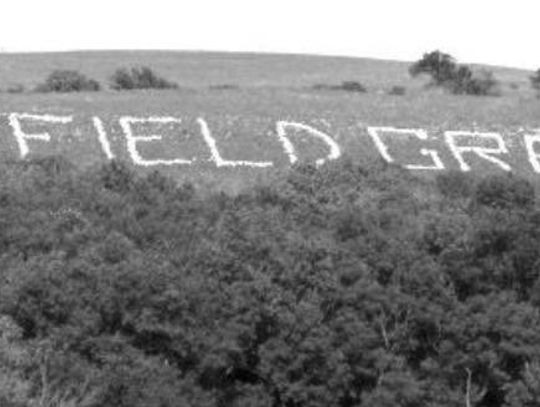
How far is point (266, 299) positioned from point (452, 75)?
4984 cm

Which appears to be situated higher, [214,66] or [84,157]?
[84,157]

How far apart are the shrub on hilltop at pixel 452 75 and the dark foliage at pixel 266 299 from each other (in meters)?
35.8

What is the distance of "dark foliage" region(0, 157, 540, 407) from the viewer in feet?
122

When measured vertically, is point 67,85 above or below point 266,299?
below

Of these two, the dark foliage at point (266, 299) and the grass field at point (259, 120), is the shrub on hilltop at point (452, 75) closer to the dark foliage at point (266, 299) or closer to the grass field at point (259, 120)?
the grass field at point (259, 120)

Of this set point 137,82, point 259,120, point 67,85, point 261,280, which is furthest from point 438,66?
point 261,280

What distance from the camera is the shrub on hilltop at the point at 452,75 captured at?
83312 mm

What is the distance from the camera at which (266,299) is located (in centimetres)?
4053

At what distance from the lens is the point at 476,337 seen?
40719 mm

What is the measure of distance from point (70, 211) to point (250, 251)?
538 cm

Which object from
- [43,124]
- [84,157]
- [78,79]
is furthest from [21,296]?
[78,79]

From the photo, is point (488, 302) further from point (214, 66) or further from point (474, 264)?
point (214, 66)

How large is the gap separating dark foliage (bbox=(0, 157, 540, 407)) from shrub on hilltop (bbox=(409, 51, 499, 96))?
35797 mm

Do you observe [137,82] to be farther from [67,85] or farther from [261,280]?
[261,280]
